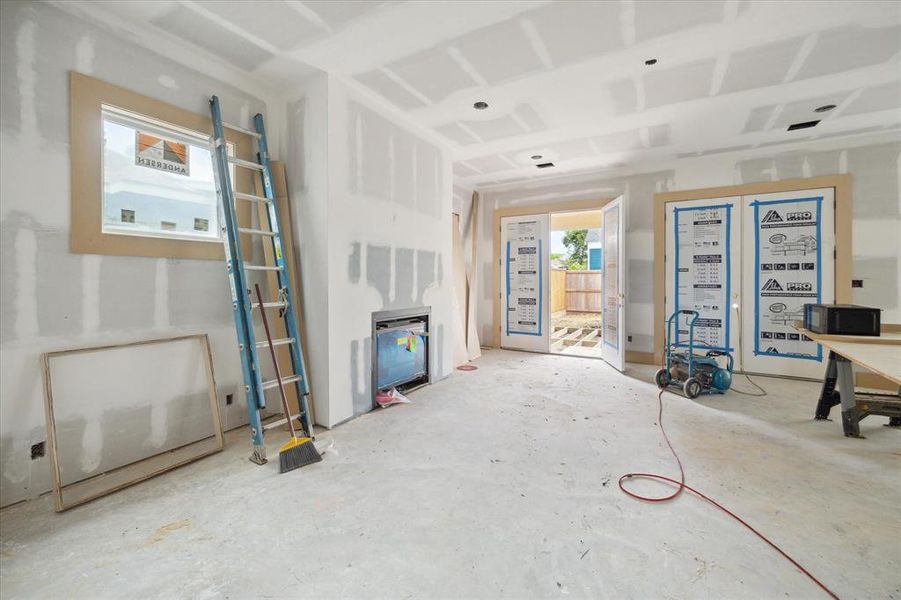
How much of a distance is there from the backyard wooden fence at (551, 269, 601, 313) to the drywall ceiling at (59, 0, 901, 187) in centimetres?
727

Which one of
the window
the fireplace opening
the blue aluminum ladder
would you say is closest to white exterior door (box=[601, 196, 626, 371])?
the fireplace opening

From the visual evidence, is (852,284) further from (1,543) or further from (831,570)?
(1,543)

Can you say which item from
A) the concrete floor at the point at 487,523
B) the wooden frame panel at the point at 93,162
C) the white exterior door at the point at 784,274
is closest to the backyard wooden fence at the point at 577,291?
the white exterior door at the point at 784,274

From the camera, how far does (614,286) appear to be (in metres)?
5.02

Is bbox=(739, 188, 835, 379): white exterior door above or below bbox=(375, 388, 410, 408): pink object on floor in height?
above

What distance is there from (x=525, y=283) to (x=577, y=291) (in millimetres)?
6059

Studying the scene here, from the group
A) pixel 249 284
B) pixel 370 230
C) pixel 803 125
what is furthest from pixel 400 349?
pixel 803 125

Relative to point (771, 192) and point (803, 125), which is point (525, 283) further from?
point (803, 125)

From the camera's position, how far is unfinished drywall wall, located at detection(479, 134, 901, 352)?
3.98 m

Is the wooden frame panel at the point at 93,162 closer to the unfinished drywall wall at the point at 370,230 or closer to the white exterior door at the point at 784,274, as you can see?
the unfinished drywall wall at the point at 370,230

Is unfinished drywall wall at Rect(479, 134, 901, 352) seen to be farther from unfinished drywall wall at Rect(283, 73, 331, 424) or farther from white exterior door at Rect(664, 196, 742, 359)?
unfinished drywall wall at Rect(283, 73, 331, 424)

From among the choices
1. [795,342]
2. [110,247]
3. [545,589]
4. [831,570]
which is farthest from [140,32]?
[795,342]

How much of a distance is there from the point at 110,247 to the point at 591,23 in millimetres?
3328

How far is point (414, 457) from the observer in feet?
8.02
